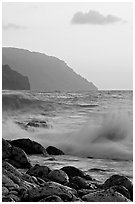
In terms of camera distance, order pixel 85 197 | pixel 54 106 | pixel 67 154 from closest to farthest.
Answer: pixel 85 197, pixel 67 154, pixel 54 106

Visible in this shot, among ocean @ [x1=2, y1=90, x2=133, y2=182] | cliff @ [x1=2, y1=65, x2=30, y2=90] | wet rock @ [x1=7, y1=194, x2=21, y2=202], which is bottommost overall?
ocean @ [x1=2, y1=90, x2=133, y2=182]

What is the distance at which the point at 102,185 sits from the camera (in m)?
5.09

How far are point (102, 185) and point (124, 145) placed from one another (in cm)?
381

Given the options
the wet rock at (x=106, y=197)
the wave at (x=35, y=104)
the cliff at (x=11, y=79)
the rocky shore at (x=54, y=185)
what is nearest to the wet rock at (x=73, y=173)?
the rocky shore at (x=54, y=185)

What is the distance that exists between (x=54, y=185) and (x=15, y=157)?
2.08m

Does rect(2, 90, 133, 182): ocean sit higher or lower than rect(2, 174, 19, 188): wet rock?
lower

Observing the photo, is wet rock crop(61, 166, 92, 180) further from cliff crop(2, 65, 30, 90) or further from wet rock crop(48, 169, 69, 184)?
cliff crop(2, 65, 30, 90)

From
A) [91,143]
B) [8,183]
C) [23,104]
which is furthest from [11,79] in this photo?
[8,183]

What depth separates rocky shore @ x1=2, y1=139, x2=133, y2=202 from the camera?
3.91 meters

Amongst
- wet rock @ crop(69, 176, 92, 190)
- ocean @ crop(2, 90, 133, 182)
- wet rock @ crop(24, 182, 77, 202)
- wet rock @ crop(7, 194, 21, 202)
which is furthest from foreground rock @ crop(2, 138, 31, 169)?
wet rock @ crop(7, 194, 21, 202)

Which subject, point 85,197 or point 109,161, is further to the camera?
point 109,161

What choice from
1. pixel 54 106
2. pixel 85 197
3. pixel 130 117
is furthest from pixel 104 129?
pixel 54 106

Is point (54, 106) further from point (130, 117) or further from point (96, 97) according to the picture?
point (130, 117)

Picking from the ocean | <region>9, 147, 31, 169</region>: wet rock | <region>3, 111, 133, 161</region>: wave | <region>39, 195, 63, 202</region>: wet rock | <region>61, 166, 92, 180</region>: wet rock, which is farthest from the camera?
<region>3, 111, 133, 161</region>: wave
